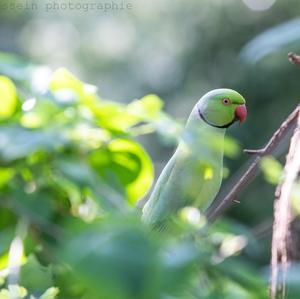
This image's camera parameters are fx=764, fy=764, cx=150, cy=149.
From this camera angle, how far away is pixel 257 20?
5.41 meters

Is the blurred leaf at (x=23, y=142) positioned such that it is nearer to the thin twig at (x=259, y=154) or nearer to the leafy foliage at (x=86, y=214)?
the leafy foliage at (x=86, y=214)

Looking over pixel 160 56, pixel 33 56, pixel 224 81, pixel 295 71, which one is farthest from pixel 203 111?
pixel 33 56

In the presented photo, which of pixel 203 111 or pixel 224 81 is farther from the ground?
pixel 224 81

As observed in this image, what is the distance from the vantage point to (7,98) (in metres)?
0.55

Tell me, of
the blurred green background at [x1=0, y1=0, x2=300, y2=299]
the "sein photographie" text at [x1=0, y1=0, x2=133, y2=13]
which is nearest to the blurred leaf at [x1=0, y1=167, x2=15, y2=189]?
the blurred green background at [x1=0, y1=0, x2=300, y2=299]

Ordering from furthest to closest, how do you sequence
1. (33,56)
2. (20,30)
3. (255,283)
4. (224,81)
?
(20,30) → (33,56) → (224,81) → (255,283)

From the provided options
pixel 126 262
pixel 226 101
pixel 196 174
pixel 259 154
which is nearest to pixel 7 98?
pixel 126 262

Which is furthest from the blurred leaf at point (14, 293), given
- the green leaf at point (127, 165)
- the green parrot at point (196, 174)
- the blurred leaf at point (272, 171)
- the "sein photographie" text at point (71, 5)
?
the "sein photographie" text at point (71, 5)

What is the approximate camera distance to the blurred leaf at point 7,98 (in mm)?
546

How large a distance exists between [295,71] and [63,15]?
2.58 meters

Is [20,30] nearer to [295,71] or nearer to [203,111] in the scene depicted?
[295,71]

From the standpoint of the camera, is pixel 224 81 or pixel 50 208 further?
pixel 224 81

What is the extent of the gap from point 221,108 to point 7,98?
3.11ft

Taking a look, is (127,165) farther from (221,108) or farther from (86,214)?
(221,108)
